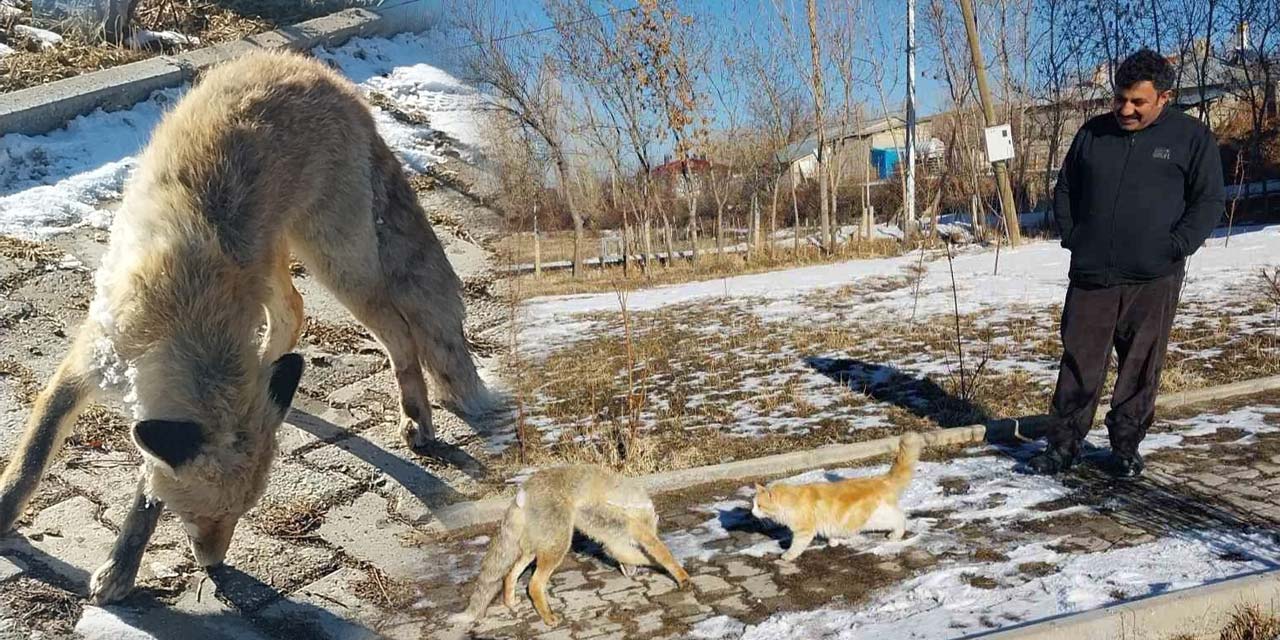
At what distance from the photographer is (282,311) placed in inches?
203

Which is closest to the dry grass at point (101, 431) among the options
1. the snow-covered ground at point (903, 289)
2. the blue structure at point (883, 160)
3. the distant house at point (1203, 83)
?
the snow-covered ground at point (903, 289)

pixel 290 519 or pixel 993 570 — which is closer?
pixel 993 570

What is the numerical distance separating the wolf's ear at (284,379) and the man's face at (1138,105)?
4.01 metres

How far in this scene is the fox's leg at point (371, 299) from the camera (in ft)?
16.3

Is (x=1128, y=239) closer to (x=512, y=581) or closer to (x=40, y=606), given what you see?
(x=512, y=581)

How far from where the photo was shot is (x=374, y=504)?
13.7 ft

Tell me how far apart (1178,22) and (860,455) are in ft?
65.2

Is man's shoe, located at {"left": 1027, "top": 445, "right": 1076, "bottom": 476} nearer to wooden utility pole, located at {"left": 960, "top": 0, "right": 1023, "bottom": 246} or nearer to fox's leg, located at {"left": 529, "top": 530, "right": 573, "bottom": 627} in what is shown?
fox's leg, located at {"left": 529, "top": 530, "right": 573, "bottom": 627}

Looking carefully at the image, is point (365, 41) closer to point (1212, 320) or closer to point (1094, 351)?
point (1094, 351)

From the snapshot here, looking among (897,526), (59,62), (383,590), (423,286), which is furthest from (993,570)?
(59,62)

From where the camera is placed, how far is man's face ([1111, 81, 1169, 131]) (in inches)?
167

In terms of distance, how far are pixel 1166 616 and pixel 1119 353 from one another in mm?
2077

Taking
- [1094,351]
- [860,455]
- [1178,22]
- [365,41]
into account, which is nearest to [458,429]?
[860,455]

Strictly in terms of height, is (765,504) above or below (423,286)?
below
